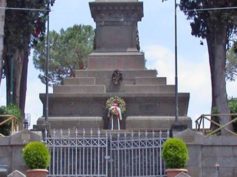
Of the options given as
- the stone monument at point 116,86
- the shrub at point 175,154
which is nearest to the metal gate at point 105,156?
the shrub at point 175,154

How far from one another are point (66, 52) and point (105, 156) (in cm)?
3736

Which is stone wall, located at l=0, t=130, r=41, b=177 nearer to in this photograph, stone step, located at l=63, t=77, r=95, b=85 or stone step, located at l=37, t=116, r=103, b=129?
stone step, located at l=37, t=116, r=103, b=129

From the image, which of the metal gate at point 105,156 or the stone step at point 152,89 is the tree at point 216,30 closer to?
the stone step at point 152,89

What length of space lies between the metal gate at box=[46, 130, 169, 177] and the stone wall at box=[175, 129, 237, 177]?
933 mm

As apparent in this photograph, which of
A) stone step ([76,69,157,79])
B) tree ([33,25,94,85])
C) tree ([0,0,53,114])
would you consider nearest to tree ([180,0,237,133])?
stone step ([76,69,157,79])

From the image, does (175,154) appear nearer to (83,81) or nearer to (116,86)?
(116,86)

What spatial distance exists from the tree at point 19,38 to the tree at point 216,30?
6.52m

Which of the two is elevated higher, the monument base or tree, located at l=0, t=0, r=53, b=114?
tree, located at l=0, t=0, r=53, b=114

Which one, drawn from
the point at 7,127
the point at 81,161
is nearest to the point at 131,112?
the point at 7,127

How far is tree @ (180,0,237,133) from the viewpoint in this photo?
109ft

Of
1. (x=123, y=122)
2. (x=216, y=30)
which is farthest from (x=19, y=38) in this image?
(x=216, y=30)

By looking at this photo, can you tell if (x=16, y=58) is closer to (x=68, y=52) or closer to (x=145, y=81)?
(x=145, y=81)

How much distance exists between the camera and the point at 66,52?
60.8m

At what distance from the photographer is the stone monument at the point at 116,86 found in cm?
3241
